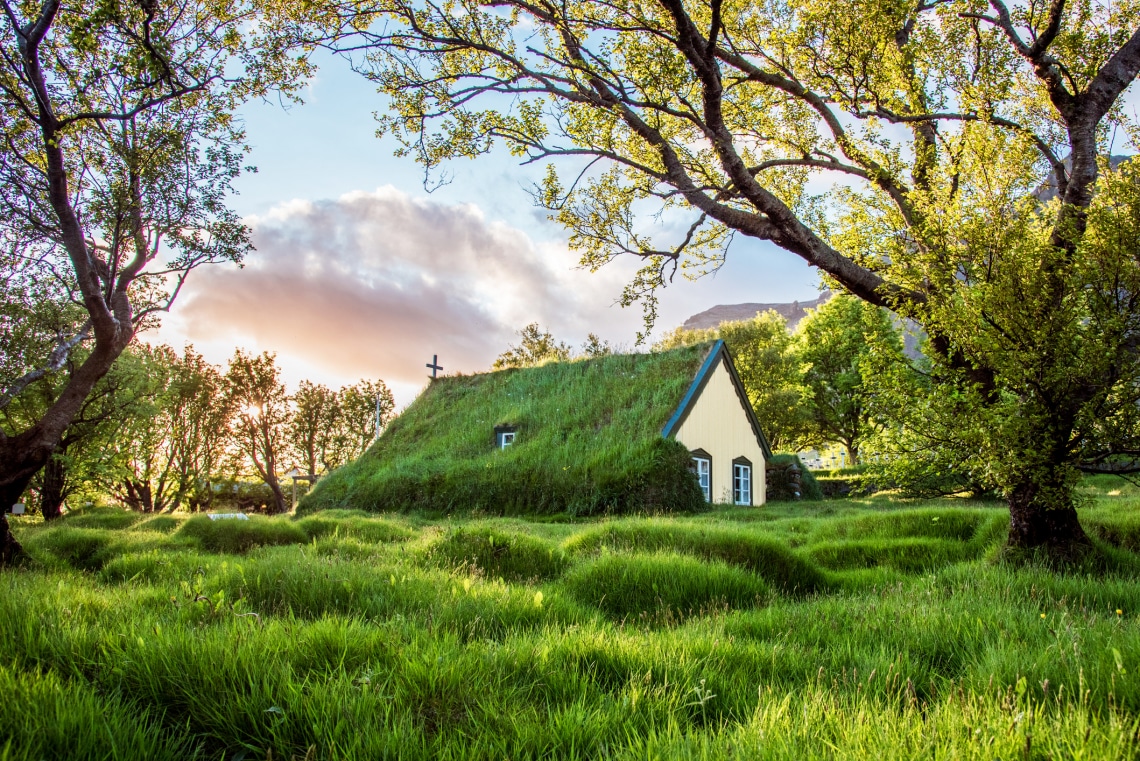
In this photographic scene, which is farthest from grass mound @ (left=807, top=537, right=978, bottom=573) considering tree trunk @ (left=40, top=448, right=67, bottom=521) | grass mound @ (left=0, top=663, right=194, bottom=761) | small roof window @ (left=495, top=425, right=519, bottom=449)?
tree trunk @ (left=40, top=448, right=67, bottom=521)

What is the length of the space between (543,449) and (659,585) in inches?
644

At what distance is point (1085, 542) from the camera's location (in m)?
7.51

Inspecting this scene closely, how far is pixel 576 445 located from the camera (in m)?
22.0

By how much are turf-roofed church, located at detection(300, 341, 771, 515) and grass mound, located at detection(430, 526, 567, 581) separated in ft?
36.5

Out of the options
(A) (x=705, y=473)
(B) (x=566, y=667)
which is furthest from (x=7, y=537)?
(A) (x=705, y=473)

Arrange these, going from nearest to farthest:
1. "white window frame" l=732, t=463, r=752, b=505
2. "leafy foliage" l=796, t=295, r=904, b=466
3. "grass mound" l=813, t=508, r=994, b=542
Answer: "grass mound" l=813, t=508, r=994, b=542 < "white window frame" l=732, t=463, r=752, b=505 < "leafy foliage" l=796, t=295, r=904, b=466

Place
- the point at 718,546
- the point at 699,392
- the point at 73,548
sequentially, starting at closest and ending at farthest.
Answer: the point at 718,546
the point at 73,548
the point at 699,392

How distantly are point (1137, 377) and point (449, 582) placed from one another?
7967 mm

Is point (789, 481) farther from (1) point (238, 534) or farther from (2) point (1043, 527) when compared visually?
(1) point (238, 534)

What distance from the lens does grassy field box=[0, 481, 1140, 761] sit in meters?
2.49

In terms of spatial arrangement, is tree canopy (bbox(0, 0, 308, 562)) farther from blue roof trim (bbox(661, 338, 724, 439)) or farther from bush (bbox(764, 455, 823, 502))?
bush (bbox(764, 455, 823, 502))

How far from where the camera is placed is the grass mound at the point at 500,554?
24.0 feet

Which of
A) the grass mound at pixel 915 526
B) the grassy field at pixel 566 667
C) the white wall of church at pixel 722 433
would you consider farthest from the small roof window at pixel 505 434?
the grassy field at pixel 566 667

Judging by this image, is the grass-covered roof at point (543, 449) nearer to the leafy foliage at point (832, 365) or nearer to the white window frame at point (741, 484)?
the white window frame at point (741, 484)
